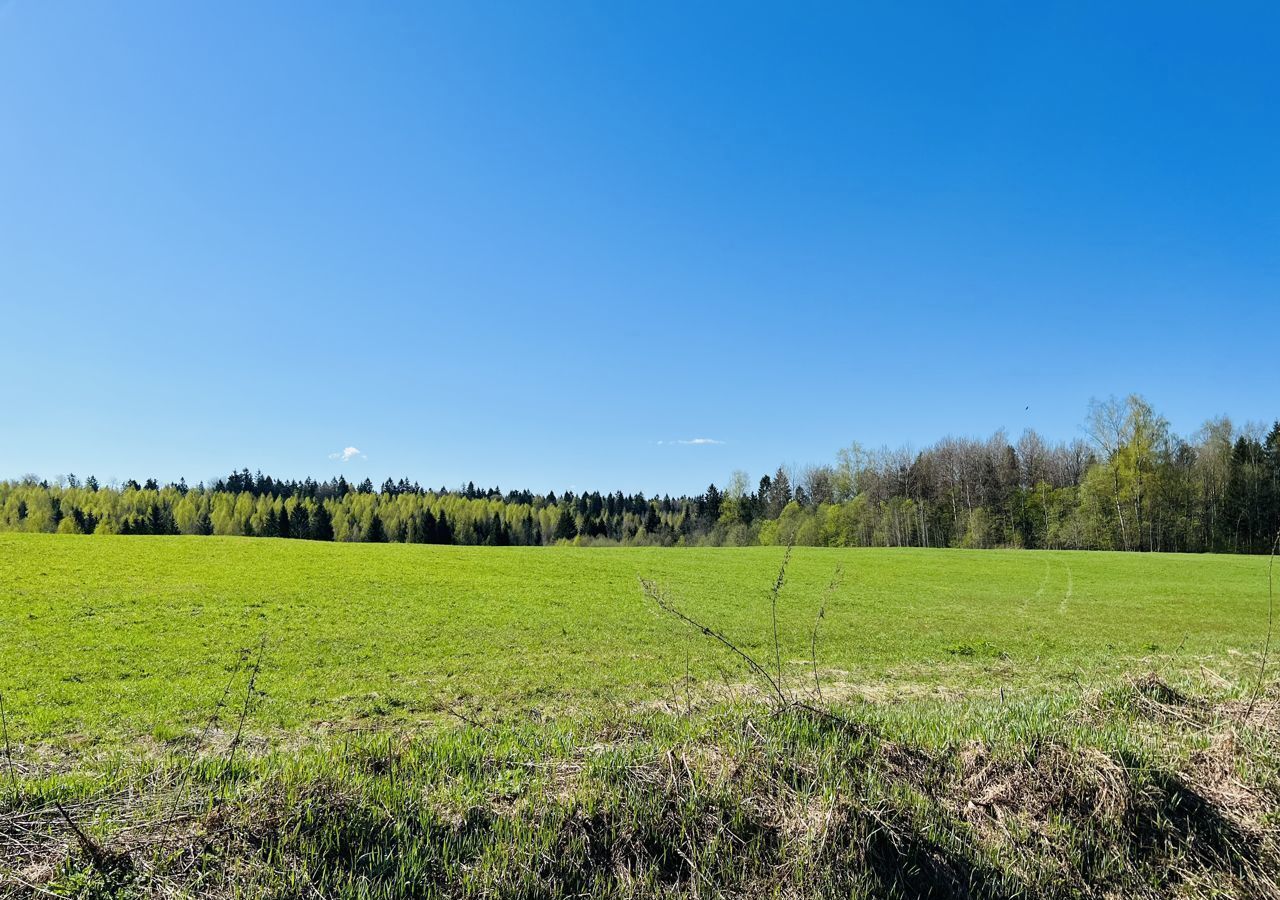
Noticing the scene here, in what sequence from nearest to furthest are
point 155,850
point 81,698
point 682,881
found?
point 155,850 < point 682,881 < point 81,698

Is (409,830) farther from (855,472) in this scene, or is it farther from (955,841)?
(855,472)

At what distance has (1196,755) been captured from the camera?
5.50 m

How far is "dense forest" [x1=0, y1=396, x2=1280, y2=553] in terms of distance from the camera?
7531cm

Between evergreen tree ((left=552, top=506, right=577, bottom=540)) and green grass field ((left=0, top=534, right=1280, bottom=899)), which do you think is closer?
green grass field ((left=0, top=534, right=1280, bottom=899))

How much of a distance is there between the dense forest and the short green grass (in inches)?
609

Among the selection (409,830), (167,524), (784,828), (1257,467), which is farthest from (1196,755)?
(167,524)

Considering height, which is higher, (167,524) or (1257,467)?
(1257,467)

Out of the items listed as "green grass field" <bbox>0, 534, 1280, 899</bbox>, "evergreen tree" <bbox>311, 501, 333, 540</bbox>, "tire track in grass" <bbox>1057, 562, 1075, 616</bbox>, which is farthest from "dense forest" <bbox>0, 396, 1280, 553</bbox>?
"green grass field" <bbox>0, 534, 1280, 899</bbox>

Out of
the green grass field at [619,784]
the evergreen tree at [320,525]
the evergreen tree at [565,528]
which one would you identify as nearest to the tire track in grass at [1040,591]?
the green grass field at [619,784]

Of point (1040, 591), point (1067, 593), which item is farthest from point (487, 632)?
point (1067, 593)

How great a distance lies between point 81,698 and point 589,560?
36.5 meters

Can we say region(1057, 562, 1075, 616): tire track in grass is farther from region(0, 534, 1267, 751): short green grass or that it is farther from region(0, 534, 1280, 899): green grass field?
region(0, 534, 1280, 899): green grass field

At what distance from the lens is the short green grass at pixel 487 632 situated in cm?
1230

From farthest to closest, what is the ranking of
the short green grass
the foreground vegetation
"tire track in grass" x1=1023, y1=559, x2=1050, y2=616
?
1. "tire track in grass" x1=1023, y1=559, x2=1050, y2=616
2. the short green grass
3. the foreground vegetation
